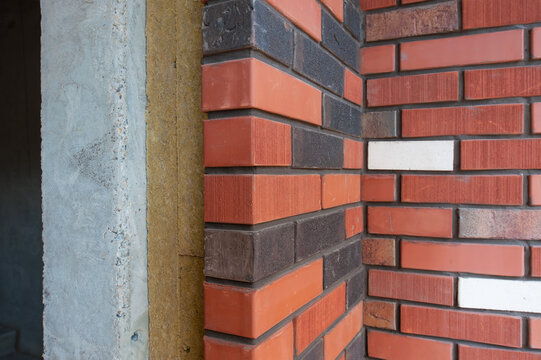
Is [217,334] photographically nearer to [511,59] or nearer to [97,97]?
[97,97]

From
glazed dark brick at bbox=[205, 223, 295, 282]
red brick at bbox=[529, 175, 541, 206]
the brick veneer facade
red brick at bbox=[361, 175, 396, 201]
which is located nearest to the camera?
glazed dark brick at bbox=[205, 223, 295, 282]

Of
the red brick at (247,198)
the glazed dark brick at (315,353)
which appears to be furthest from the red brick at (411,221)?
the red brick at (247,198)

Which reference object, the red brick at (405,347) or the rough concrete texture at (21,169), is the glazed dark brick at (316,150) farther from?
the rough concrete texture at (21,169)

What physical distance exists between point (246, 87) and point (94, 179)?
0.32m

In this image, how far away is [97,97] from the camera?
2.22ft

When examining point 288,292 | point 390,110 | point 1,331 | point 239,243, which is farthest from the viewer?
point 1,331

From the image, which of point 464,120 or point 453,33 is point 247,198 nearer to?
point 464,120

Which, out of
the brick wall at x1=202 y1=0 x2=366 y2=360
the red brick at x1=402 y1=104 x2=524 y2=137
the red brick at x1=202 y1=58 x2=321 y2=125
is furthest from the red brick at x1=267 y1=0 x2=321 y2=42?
the red brick at x1=402 y1=104 x2=524 y2=137

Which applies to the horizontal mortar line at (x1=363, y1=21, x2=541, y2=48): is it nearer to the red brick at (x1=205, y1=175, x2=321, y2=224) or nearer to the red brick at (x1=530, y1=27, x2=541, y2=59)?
the red brick at (x1=530, y1=27, x2=541, y2=59)

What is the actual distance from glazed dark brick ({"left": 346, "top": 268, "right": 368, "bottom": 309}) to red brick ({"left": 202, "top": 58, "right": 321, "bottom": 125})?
1.94 feet

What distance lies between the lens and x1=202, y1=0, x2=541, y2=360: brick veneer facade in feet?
2.64

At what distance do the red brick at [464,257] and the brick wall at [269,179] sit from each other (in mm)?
334

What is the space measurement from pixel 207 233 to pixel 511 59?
1.00 m

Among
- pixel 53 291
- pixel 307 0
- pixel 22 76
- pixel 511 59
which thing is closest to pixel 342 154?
pixel 307 0
